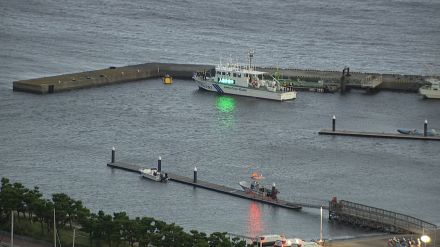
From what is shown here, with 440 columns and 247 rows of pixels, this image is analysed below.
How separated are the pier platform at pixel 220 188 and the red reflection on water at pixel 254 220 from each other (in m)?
0.58

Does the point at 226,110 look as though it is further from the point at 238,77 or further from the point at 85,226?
the point at 85,226

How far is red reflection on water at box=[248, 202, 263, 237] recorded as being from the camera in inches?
2108

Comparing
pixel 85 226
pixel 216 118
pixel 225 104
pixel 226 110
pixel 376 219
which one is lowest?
pixel 85 226

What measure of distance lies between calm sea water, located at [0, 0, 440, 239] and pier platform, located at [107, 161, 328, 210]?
393mm

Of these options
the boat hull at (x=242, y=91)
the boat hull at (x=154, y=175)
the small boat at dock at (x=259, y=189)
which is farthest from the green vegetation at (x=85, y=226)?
the boat hull at (x=242, y=91)

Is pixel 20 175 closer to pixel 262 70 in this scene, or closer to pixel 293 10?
pixel 262 70

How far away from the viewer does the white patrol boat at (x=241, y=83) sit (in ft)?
269

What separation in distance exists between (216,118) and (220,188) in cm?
1664

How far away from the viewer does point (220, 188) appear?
2336 inches

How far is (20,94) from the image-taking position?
80.4 m

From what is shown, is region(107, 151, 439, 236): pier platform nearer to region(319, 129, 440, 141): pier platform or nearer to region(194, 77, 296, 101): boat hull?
region(319, 129, 440, 141): pier platform

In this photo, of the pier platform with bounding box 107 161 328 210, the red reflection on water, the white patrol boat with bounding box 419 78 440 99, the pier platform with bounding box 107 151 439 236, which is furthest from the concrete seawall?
the red reflection on water

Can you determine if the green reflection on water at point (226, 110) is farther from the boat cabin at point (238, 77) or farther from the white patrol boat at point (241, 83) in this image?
the boat cabin at point (238, 77)

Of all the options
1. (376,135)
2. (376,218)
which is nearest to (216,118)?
(376,135)
